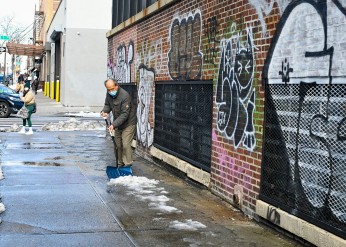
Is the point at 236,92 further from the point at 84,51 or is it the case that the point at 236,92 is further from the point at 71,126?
the point at 84,51

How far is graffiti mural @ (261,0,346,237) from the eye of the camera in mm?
4691

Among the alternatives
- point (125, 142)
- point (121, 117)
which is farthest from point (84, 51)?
point (121, 117)

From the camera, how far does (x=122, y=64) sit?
14.4 metres

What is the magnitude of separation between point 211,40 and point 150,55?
3.72 m

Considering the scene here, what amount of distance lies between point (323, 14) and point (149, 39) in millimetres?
6917

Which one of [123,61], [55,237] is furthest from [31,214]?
[123,61]

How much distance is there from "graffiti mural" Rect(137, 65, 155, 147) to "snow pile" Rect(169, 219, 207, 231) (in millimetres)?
5136

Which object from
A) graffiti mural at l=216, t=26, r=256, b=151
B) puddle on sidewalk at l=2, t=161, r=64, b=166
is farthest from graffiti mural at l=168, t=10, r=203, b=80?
puddle on sidewalk at l=2, t=161, r=64, b=166

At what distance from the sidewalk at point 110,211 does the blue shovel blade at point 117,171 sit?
16cm

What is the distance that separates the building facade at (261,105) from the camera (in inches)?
189

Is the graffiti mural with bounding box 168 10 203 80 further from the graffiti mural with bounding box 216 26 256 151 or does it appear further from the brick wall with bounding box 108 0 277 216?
the graffiti mural with bounding box 216 26 256 151

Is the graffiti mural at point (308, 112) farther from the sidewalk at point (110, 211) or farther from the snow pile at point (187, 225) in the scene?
the snow pile at point (187, 225)

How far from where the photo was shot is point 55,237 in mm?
5426

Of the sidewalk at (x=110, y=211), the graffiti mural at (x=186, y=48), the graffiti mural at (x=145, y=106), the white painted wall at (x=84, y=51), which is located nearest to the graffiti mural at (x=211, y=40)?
the graffiti mural at (x=186, y=48)
